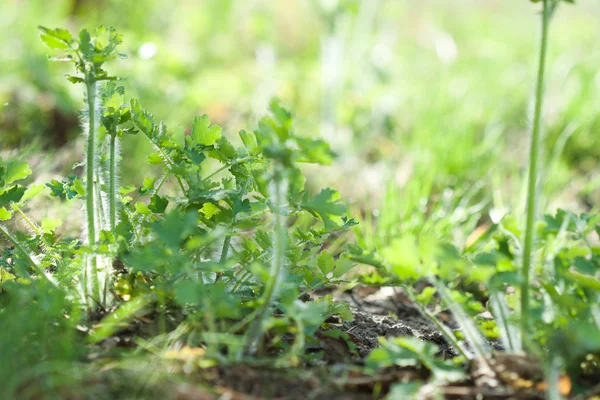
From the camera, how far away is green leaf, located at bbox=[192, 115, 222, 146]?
1527 millimetres

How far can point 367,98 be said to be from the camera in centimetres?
450

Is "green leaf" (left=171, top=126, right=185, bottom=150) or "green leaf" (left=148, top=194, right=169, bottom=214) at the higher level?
"green leaf" (left=171, top=126, right=185, bottom=150)

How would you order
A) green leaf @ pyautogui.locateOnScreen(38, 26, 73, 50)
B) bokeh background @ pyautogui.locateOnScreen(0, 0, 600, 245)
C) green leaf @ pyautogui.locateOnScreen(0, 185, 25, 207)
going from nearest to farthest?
1. green leaf @ pyautogui.locateOnScreen(38, 26, 73, 50)
2. green leaf @ pyautogui.locateOnScreen(0, 185, 25, 207)
3. bokeh background @ pyautogui.locateOnScreen(0, 0, 600, 245)

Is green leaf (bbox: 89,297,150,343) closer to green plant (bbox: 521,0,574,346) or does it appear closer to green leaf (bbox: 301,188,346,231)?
green leaf (bbox: 301,188,346,231)

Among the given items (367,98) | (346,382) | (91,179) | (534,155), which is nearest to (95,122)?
(91,179)

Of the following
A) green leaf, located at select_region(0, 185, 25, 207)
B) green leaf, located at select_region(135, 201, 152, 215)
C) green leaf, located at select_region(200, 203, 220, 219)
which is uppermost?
green leaf, located at select_region(0, 185, 25, 207)

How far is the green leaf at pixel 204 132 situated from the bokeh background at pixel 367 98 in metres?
1.05

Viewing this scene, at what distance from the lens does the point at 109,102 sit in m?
1.53

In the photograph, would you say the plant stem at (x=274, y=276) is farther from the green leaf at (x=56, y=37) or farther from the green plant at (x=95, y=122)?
the green leaf at (x=56, y=37)

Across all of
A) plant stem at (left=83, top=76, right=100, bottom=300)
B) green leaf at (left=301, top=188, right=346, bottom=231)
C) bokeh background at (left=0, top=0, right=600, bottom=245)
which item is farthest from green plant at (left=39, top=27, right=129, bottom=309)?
bokeh background at (left=0, top=0, right=600, bottom=245)

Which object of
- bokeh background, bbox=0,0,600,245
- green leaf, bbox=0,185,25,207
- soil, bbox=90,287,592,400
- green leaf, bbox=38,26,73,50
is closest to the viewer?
soil, bbox=90,287,592,400

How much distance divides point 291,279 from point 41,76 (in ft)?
10.7

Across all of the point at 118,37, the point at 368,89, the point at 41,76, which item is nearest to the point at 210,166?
the point at 41,76

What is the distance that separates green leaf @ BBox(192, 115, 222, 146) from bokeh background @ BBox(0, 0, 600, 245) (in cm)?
105
